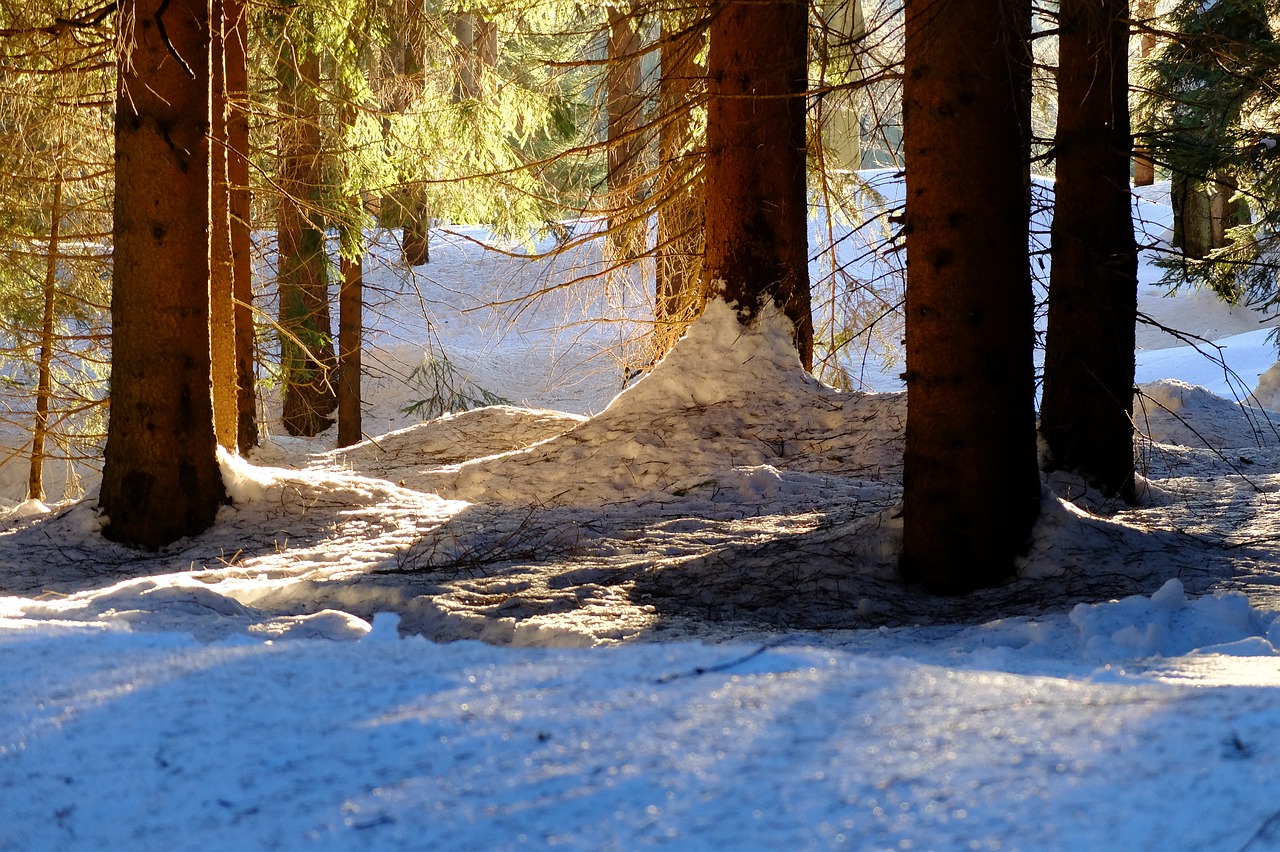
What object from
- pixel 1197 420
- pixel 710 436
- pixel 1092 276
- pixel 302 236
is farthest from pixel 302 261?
pixel 1092 276

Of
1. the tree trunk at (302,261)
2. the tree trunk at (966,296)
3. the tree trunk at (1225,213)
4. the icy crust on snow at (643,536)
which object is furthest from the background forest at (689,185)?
the tree trunk at (1225,213)

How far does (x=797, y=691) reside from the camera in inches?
77.1

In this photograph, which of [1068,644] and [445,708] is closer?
[445,708]

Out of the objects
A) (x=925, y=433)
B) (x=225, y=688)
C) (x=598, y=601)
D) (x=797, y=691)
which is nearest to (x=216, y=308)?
(x=598, y=601)

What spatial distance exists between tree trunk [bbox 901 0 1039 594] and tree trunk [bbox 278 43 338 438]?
5.48 meters

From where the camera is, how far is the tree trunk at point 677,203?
9070 millimetres

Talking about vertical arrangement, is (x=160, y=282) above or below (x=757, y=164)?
below

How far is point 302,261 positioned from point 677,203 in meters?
5.75

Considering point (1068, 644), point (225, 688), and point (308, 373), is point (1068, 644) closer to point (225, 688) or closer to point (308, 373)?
point (225, 688)

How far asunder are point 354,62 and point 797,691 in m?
9.53

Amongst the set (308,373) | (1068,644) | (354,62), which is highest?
(354,62)

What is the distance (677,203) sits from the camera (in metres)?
10.3

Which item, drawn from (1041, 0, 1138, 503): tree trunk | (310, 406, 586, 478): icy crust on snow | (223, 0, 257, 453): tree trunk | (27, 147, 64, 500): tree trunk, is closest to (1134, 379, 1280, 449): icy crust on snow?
(1041, 0, 1138, 503): tree trunk

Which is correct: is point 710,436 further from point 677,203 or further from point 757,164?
point 677,203
